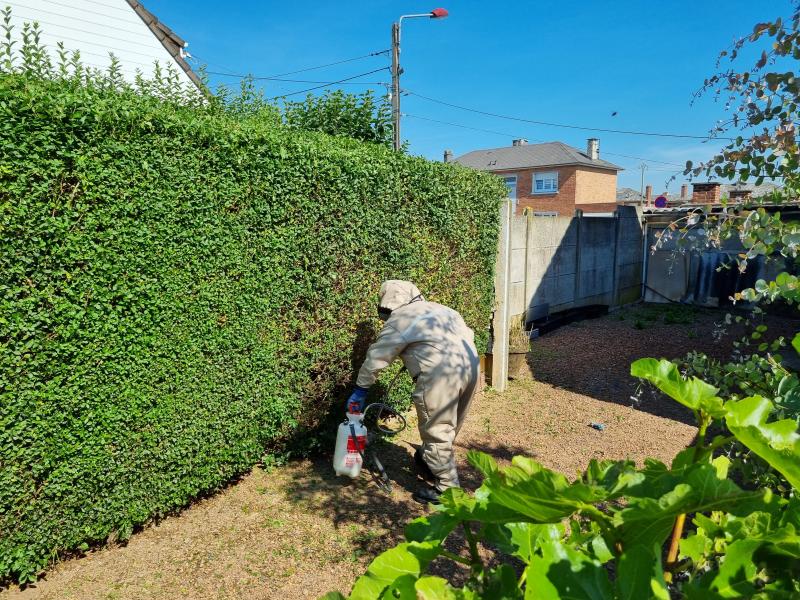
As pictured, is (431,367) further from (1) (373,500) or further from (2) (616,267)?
(2) (616,267)

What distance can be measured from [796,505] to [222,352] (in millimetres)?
3866

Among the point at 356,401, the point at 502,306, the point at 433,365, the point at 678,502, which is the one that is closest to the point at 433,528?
the point at 678,502

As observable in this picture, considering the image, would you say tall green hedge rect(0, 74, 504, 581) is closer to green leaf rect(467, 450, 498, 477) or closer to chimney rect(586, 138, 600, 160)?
green leaf rect(467, 450, 498, 477)

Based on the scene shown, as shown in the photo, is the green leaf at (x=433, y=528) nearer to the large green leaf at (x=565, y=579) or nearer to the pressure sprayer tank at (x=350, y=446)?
the large green leaf at (x=565, y=579)

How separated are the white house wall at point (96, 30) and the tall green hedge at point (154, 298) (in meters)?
6.66

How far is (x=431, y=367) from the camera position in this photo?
441 centimetres

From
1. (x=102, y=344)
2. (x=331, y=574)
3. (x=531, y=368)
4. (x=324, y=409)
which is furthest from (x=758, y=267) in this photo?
(x=102, y=344)

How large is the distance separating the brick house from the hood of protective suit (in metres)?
36.2

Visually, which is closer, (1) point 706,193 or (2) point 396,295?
(2) point 396,295

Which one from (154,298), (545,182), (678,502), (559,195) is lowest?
(154,298)

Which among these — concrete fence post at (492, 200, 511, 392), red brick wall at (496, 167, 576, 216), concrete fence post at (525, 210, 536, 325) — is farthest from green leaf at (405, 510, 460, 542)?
red brick wall at (496, 167, 576, 216)

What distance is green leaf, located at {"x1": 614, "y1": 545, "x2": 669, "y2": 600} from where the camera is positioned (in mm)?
703

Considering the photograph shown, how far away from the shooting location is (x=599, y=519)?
0.86 metres

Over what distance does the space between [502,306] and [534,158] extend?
3816 centimetres
